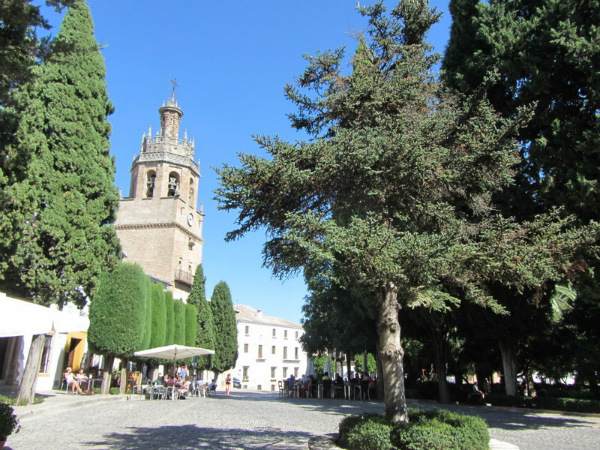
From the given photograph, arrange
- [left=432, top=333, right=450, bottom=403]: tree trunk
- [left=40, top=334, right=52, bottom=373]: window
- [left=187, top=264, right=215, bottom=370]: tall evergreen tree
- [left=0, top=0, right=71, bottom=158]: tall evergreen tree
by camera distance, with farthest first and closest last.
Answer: [left=187, top=264, right=215, bottom=370]: tall evergreen tree → [left=40, top=334, right=52, bottom=373]: window → [left=432, top=333, right=450, bottom=403]: tree trunk → [left=0, top=0, right=71, bottom=158]: tall evergreen tree

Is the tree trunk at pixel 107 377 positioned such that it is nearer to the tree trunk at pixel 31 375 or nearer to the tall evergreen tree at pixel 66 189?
the tall evergreen tree at pixel 66 189

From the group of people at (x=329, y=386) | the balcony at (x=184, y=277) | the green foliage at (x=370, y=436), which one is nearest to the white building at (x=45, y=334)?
the green foliage at (x=370, y=436)

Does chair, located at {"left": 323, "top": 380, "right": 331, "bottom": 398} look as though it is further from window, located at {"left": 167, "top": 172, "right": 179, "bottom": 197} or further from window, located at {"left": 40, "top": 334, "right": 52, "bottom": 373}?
window, located at {"left": 167, "top": 172, "right": 179, "bottom": 197}

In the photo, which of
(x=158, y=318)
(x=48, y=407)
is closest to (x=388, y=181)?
(x=48, y=407)

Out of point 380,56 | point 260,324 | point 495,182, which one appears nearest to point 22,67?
point 380,56

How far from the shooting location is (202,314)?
40000mm

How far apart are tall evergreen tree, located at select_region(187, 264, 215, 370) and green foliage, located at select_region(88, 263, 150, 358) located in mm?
16499

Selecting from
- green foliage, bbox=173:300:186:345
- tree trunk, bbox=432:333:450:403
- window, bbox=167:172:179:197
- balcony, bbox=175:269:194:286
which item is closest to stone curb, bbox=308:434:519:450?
tree trunk, bbox=432:333:450:403

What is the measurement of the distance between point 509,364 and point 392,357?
14.3 metres

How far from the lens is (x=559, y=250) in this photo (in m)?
8.65

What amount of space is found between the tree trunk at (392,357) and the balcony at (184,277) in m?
35.3

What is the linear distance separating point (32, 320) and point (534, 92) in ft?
45.7

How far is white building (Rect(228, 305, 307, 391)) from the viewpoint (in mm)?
65875

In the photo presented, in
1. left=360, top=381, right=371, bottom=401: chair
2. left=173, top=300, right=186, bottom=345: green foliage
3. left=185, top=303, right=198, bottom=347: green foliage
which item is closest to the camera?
left=360, top=381, right=371, bottom=401: chair
